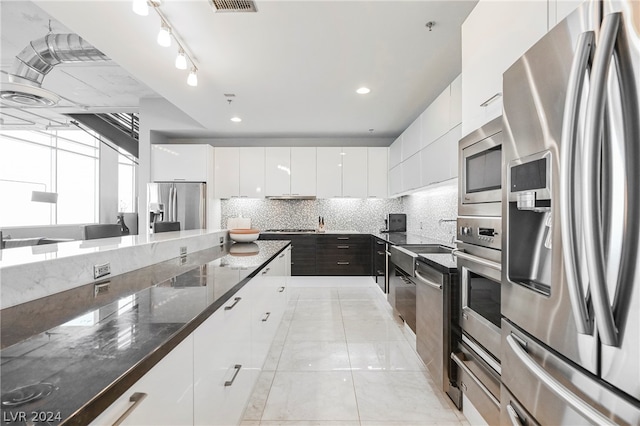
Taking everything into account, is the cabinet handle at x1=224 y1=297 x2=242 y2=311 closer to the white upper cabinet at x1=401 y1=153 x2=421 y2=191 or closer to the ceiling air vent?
the ceiling air vent

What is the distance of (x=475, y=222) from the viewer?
1.61 m

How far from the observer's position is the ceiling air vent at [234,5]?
1945 mm

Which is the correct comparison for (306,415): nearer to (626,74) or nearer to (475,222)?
(475,222)

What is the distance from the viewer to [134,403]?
0.63 m

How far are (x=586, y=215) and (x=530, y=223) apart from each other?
39 cm

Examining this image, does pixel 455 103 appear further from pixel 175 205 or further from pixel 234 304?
pixel 175 205

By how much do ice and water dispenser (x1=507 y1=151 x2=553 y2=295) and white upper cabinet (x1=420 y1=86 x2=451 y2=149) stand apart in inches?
78.0

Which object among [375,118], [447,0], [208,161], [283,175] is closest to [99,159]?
[208,161]

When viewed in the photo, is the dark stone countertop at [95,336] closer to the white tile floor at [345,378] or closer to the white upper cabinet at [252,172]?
the white tile floor at [345,378]

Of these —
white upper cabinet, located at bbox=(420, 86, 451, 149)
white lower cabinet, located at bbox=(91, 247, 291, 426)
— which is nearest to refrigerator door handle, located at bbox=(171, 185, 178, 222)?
white lower cabinet, located at bbox=(91, 247, 291, 426)

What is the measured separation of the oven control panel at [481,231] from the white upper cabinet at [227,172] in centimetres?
419

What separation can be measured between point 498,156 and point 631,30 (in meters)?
0.83

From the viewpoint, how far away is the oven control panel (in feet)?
4.55

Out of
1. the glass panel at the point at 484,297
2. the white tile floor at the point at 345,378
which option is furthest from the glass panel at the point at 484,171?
the white tile floor at the point at 345,378
